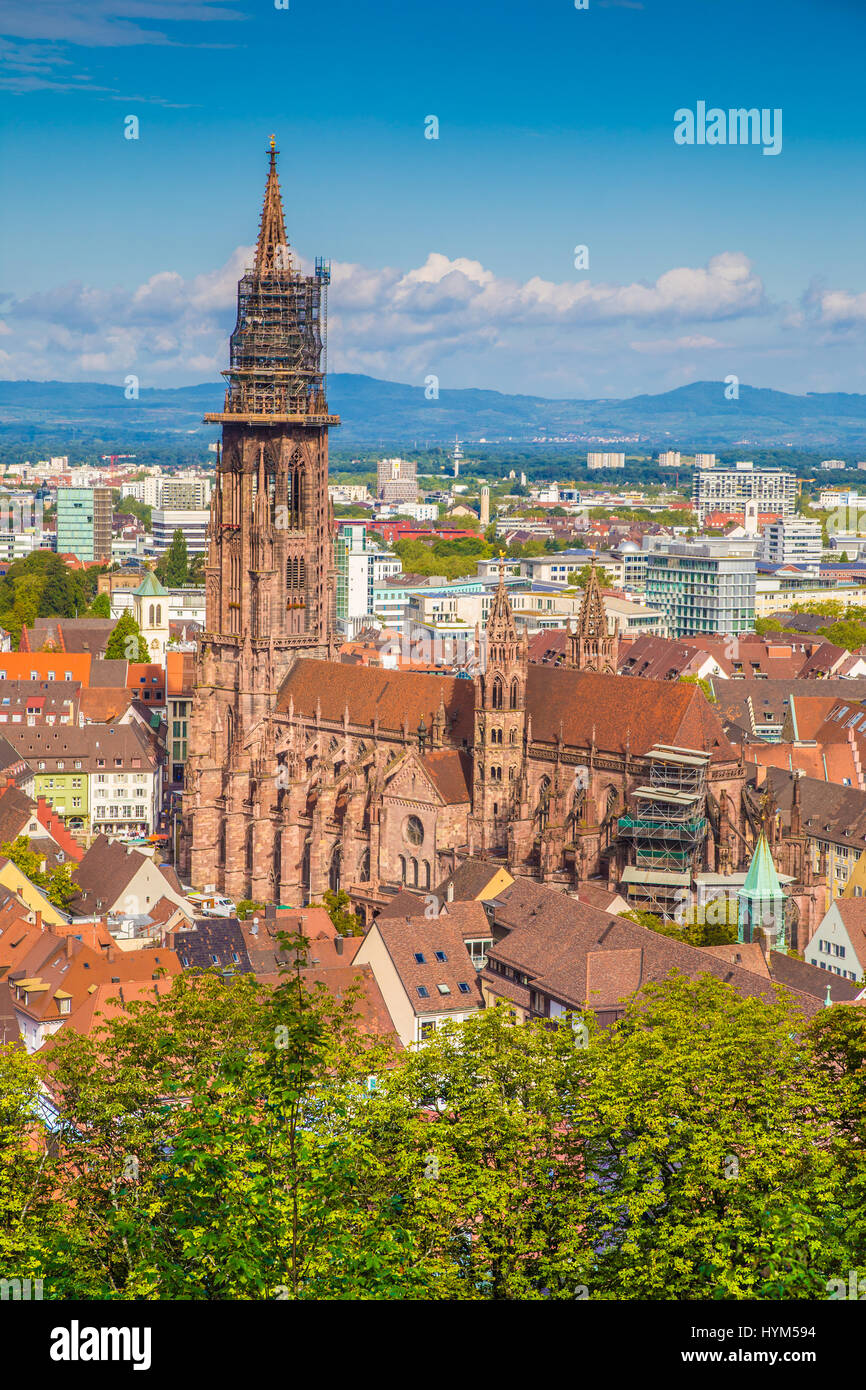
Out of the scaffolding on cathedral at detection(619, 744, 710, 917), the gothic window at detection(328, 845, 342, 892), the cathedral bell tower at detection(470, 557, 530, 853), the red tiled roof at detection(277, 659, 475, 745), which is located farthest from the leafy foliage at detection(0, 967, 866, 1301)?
the gothic window at detection(328, 845, 342, 892)

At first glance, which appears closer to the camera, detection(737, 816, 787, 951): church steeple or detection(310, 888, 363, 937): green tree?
detection(737, 816, 787, 951): church steeple

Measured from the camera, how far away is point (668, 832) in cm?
8075

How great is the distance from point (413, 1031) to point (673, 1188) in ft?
100

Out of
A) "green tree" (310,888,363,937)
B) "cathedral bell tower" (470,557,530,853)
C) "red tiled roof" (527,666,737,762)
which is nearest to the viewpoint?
"green tree" (310,888,363,937)

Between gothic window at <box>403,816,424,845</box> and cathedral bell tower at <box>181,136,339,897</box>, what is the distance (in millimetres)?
16241

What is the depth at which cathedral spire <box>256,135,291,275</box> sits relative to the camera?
106562 mm

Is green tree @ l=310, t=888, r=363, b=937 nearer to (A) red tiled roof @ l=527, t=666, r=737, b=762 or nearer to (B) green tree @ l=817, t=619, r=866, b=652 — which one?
(A) red tiled roof @ l=527, t=666, r=737, b=762

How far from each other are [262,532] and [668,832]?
117 feet

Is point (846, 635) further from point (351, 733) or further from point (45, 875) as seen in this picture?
point (45, 875)

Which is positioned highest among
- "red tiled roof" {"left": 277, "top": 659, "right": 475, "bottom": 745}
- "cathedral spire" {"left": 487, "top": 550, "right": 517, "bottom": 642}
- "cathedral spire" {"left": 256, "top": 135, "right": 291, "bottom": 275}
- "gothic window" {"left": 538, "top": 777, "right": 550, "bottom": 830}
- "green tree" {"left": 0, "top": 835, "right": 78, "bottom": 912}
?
"cathedral spire" {"left": 256, "top": 135, "right": 291, "bottom": 275}

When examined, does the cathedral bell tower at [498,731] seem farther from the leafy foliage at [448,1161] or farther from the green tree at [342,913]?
the leafy foliage at [448,1161]

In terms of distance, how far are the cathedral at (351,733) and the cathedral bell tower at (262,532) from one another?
0.40ft

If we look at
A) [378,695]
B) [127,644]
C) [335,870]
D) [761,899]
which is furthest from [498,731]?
[127,644]

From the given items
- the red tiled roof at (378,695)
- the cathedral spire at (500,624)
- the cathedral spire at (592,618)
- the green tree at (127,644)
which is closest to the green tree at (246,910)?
the red tiled roof at (378,695)
